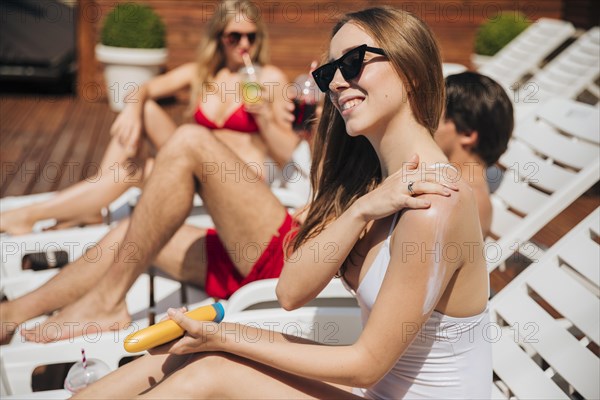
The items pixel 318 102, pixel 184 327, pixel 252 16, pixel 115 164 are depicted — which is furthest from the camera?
pixel 252 16

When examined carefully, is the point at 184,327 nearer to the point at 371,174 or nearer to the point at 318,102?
the point at 371,174

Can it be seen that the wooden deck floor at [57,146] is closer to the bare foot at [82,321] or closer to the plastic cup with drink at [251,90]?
the plastic cup with drink at [251,90]

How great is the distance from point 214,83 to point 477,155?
172 centimetres

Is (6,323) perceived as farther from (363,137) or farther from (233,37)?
(233,37)

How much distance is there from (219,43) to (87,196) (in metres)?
1.12

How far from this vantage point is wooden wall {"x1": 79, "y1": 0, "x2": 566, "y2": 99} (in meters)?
7.86

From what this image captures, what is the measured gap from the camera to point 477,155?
Answer: 2670 mm

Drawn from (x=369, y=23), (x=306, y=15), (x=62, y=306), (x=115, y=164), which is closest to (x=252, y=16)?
(x=115, y=164)

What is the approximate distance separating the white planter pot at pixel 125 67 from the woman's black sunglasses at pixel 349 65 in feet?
19.0

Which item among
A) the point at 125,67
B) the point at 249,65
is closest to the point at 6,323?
the point at 249,65

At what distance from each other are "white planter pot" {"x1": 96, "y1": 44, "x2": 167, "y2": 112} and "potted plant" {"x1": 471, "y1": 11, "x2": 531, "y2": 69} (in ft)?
10.8

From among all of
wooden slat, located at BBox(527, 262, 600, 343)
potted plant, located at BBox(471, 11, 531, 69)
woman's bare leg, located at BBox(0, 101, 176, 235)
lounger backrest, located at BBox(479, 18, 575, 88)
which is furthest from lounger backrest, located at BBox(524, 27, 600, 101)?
woman's bare leg, located at BBox(0, 101, 176, 235)

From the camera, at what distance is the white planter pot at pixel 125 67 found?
7.30 m

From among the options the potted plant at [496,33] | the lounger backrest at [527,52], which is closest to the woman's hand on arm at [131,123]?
the lounger backrest at [527,52]
